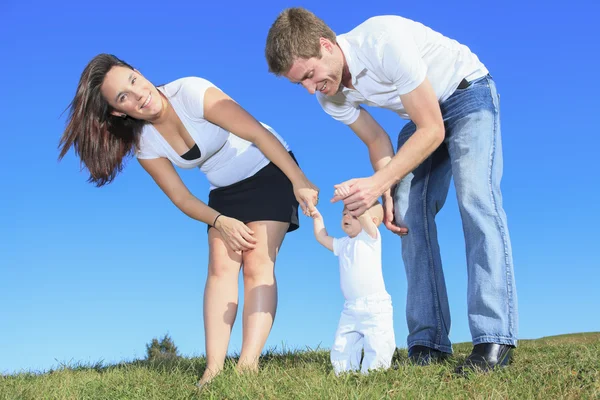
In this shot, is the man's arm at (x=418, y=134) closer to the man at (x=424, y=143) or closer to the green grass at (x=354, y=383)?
the man at (x=424, y=143)

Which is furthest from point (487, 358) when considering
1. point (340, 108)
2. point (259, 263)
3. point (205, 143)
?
point (205, 143)

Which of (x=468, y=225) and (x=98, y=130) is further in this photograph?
(x=98, y=130)

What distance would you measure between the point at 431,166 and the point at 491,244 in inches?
39.9

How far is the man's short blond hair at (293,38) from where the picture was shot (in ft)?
15.0

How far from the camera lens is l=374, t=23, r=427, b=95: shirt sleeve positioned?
15.1ft

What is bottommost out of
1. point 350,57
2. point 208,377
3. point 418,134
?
point 208,377

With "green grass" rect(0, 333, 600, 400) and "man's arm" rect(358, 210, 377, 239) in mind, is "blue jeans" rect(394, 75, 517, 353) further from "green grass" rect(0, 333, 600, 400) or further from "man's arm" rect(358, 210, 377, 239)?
"man's arm" rect(358, 210, 377, 239)

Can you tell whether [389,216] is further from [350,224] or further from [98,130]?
[98,130]

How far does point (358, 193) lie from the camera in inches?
181

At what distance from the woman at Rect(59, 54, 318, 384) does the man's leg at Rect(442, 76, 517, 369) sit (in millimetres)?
1221

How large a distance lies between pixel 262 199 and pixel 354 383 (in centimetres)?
175

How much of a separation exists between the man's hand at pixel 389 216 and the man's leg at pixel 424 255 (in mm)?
56

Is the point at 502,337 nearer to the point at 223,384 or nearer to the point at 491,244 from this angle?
the point at 491,244

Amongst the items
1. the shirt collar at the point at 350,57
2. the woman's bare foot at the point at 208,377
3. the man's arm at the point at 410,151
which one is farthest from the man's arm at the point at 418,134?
the woman's bare foot at the point at 208,377
